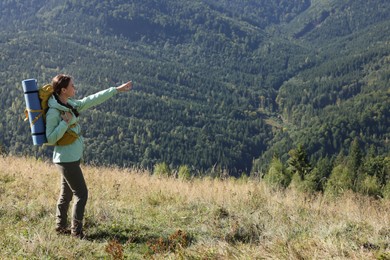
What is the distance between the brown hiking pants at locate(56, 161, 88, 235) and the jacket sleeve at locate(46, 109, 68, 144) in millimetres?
474

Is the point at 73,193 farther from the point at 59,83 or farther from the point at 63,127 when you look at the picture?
the point at 59,83

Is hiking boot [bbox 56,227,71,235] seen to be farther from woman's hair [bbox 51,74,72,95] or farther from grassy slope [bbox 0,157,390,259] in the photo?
woman's hair [bbox 51,74,72,95]

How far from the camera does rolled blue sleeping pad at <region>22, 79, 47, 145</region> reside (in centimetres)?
564

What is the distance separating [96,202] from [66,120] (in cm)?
227

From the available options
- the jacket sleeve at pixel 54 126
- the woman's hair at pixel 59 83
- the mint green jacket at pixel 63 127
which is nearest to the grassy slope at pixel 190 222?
the mint green jacket at pixel 63 127

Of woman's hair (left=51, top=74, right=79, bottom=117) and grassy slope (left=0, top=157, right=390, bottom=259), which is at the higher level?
woman's hair (left=51, top=74, right=79, bottom=117)

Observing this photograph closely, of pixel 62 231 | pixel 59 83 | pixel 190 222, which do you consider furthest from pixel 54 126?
pixel 190 222

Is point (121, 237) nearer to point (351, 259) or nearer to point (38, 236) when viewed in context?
point (38, 236)

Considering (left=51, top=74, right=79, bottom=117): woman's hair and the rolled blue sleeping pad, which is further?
(left=51, top=74, right=79, bottom=117): woman's hair

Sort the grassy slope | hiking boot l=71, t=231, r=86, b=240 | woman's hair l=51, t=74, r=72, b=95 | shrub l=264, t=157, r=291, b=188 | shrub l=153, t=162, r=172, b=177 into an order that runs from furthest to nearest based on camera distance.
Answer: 1. shrub l=153, t=162, r=172, b=177
2. shrub l=264, t=157, r=291, b=188
3. hiking boot l=71, t=231, r=86, b=240
4. woman's hair l=51, t=74, r=72, b=95
5. the grassy slope

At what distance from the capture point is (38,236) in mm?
5301

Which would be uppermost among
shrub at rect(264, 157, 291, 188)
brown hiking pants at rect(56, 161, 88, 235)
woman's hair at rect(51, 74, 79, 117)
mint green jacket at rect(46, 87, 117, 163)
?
woman's hair at rect(51, 74, 79, 117)

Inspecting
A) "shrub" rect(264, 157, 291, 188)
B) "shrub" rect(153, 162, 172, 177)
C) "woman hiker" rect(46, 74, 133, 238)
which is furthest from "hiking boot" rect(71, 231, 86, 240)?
"shrub" rect(153, 162, 172, 177)

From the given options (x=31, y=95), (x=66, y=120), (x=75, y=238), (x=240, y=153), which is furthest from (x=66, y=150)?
(x=240, y=153)
